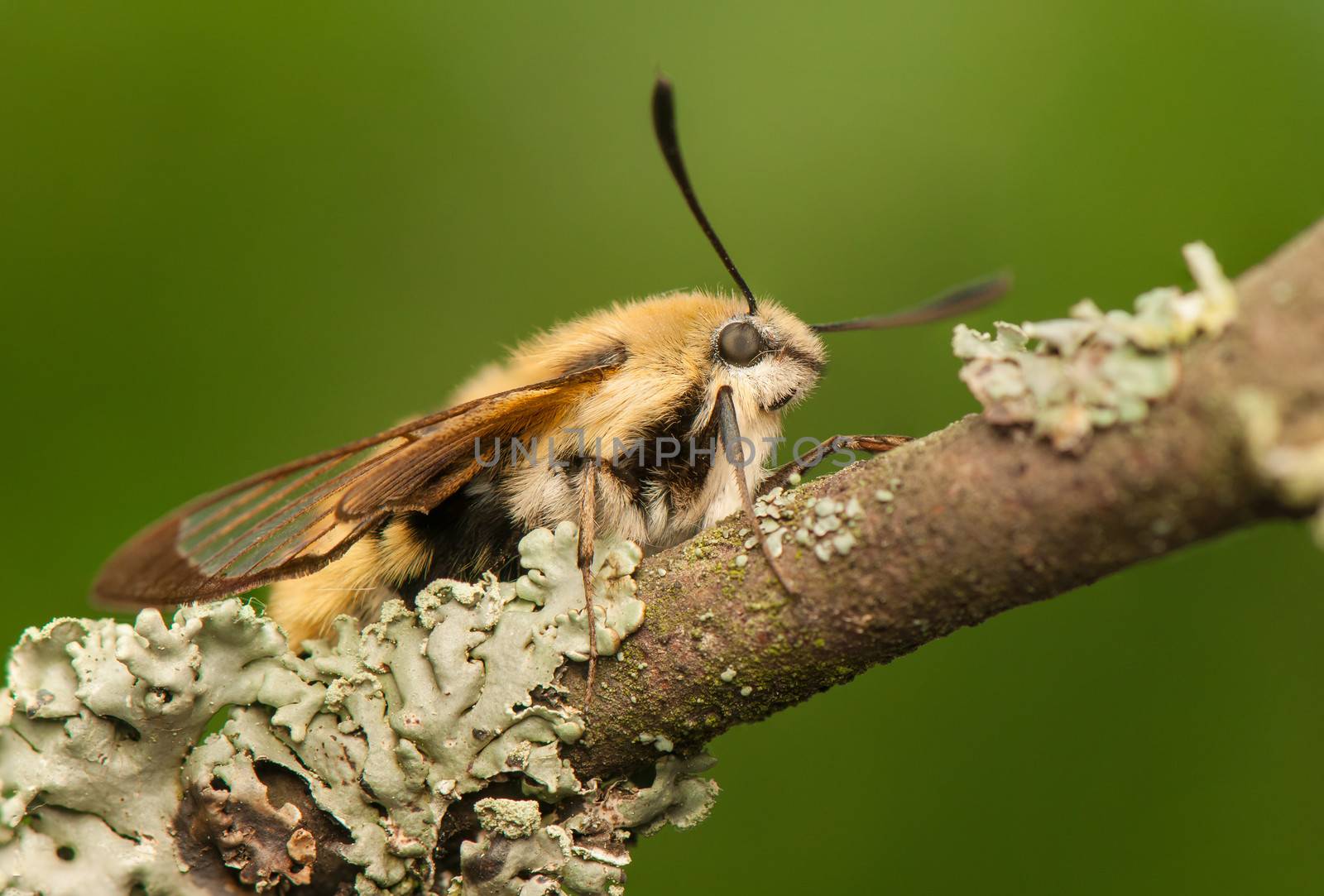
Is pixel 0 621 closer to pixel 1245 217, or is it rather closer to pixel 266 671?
pixel 266 671

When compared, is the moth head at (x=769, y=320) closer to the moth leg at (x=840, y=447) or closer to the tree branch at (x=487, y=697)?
the moth leg at (x=840, y=447)

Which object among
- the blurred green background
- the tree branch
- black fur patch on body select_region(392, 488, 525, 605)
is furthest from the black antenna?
the blurred green background

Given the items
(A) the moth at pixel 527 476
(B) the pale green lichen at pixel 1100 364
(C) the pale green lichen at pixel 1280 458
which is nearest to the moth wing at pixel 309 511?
(A) the moth at pixel 527 476

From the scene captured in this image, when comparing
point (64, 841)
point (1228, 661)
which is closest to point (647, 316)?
point (64, 841)

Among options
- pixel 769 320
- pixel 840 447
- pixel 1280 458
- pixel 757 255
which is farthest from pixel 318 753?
pixel 757 255

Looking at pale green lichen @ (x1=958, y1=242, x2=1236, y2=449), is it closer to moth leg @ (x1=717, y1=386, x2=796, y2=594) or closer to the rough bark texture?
the rough bark texture

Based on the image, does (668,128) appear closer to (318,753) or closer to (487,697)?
(487,697)
